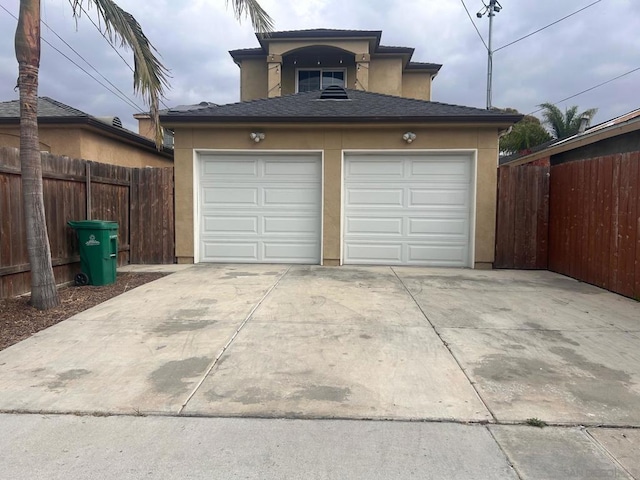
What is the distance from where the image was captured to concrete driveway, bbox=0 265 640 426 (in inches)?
138

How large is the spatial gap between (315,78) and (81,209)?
45.8 ft

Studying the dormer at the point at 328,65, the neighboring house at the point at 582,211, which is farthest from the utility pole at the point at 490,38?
the neighboring house at the point at 582,211

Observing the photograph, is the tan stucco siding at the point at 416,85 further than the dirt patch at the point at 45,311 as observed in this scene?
Yes

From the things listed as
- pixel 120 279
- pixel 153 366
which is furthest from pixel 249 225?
pixel 153 366

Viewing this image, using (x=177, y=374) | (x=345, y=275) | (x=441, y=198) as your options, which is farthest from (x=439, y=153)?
(x=177, y=374)

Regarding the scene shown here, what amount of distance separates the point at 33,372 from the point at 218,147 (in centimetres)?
739

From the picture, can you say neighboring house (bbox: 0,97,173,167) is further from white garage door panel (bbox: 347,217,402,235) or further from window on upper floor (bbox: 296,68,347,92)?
window on upper floor (bbox: 296,68,347,92)

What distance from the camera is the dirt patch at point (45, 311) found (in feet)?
17.6

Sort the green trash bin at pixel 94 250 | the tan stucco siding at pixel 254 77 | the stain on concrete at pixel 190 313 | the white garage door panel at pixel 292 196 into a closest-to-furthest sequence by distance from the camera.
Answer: the stain on concrete at pixel 190 313, the green trash bin at pixel 94 250, the white garage door panel at pixel 292 196, the tan stucco siding at pixel 254 77

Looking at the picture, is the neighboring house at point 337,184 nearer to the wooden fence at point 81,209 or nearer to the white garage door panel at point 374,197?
the white garage door panel at point 374,197

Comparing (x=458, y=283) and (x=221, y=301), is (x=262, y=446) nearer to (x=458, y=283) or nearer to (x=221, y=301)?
(x=221, y=301)

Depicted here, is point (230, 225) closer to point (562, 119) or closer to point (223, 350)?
point (223, 350)

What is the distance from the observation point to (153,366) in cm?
431

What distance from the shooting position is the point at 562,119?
1019 inches
